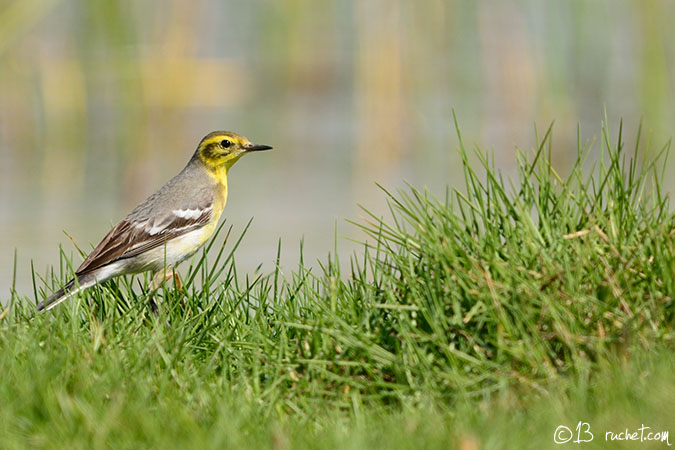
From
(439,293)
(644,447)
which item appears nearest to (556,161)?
(439,293)

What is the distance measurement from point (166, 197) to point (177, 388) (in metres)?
2.62

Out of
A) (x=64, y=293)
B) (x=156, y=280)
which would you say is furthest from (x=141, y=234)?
(x=64, y=293)

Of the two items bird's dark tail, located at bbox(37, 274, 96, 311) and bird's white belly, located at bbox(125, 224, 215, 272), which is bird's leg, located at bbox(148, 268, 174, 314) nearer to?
bird's white belly, located at bbox(125, 224, 215, 272)

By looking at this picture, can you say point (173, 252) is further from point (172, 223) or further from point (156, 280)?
point (156, 280)

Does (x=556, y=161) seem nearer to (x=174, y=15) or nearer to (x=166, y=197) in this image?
(x=174, y=15)

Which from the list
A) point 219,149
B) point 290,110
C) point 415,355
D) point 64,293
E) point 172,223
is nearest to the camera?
point 415,355

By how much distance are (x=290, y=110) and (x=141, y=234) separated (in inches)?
519

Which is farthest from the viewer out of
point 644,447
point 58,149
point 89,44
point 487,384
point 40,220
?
point 58,149

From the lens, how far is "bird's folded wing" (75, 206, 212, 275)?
6027 millimetres

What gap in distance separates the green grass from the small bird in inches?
39.4

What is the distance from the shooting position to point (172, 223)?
6543mm

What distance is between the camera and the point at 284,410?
4266 mm

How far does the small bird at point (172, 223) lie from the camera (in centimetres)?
613

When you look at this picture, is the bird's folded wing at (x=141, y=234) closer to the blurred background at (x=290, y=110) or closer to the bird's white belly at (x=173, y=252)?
the bird's white belly at (x=173, y=252)
